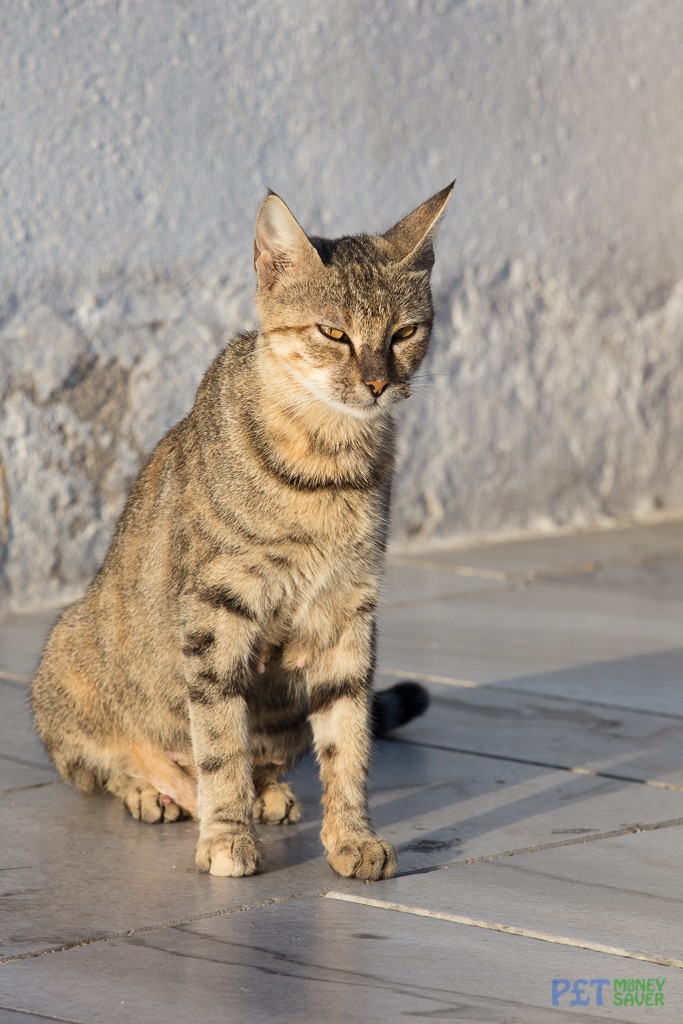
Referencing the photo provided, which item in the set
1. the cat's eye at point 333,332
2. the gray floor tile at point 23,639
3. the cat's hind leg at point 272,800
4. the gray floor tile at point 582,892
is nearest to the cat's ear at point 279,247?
the cat's eye at point 333,332

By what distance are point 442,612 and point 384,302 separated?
8.28ft

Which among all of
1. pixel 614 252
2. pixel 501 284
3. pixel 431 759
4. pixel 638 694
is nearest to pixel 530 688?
pixel 638 694

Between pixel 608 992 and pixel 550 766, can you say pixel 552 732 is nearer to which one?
pixel 550 766

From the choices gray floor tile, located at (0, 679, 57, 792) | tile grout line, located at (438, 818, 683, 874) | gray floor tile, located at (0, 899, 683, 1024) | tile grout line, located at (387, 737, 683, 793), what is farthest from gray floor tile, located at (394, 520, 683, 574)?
gray floor tile, located at (0, 899, 683, 1024)

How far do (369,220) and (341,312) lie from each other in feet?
10.8

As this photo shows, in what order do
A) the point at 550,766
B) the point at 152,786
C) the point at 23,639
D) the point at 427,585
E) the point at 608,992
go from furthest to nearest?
1. the point at 427,585
2. the point at 23,639
3. the point at 550,766
4. the point at 152,786
5. the point at 608,992

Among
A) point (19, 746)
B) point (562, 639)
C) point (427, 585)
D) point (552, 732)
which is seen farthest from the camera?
point (427, 585)

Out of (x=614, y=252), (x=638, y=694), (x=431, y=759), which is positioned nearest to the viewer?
(x=431, y=759)

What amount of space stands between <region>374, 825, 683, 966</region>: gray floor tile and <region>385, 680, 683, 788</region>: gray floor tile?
617 mm

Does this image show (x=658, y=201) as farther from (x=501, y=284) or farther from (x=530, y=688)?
(x=530, y=688)

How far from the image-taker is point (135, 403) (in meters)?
5.94

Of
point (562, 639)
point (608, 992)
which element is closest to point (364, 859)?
point (608, 992)

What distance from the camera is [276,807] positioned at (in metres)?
3.61

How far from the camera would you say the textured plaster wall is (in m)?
5.66
